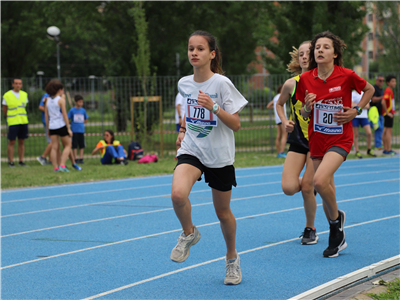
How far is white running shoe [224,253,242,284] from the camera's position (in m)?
4.55

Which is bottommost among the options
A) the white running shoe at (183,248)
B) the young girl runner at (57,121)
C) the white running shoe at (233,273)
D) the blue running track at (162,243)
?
the blue running track at (162,243)

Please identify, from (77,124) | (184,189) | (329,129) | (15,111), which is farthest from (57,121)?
(184,189)

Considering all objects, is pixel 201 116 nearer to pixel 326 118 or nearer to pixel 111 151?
pixel 326 118

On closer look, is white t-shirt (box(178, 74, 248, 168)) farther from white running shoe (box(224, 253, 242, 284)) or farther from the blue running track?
the blue running track

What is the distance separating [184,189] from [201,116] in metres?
0.58

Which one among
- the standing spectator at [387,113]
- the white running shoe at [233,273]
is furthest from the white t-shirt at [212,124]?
the standing spectator at [387,113]

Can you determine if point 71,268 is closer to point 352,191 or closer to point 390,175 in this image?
point 352,191

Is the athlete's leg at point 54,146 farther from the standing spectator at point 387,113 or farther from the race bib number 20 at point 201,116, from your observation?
the standing spectator at point 387,113

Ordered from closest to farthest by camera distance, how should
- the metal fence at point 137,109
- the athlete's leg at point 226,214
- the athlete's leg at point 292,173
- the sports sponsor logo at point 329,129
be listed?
the athlete's leg at point 226,214 → the sports sponsor logo at point 329,129 → the athlete's leg at point 292,173 → the metal fence at point 137,109

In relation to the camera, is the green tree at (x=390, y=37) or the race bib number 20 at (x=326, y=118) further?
the green tree at (x=390, y=37)

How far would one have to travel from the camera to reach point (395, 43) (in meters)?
38.5

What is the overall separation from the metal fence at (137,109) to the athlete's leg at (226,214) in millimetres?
11788

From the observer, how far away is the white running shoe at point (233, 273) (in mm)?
4547

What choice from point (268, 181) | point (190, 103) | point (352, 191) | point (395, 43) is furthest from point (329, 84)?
point (395, 43)
